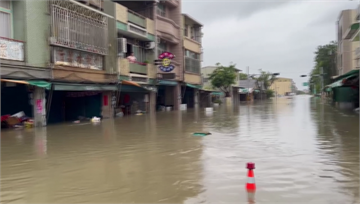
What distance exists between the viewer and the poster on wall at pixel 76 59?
16683mm

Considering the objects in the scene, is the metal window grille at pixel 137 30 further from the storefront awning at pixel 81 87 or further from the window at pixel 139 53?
the storefront awning at pixel 81 87

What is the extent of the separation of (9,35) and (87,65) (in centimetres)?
484

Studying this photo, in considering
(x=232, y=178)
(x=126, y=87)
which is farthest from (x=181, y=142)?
(x=126, y=87)

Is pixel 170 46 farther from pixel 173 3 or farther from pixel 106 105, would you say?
pixel 106 105

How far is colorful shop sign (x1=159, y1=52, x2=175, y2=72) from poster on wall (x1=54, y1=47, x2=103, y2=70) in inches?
284

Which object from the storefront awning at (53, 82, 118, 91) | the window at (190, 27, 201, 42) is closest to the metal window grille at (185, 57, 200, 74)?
the window at (190, 27, 201, 42)

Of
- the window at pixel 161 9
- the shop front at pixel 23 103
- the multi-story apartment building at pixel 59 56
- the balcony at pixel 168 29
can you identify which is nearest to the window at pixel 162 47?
the balcony at pixel 168 29

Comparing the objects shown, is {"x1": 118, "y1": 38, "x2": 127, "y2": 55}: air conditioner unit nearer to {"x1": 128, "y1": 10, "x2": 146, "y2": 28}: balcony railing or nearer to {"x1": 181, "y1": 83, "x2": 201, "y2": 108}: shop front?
{"x1": 128, "y1": 10, "x2": 146, "y2": 28}: balcony railing

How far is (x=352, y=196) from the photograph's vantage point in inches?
190

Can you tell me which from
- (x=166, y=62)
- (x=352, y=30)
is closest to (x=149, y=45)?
(x=166, y=62)

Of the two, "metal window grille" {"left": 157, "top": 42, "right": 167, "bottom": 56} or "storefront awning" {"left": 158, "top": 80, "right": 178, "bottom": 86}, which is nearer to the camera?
"storefront awning" {"left": 158, "top": 80, "right": 178, "bottom": 86}

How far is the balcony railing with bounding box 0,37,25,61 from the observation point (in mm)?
13586

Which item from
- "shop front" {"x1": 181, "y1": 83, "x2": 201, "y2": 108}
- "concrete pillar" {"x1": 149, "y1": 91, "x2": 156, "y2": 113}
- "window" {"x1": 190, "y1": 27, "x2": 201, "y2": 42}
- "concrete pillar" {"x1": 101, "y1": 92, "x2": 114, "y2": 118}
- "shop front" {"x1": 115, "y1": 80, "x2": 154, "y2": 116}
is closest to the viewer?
"concrete pillar" {"x1": 101, "y1": 92, "x2": 114, "y2": 118}

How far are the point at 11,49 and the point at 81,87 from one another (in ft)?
15.0
